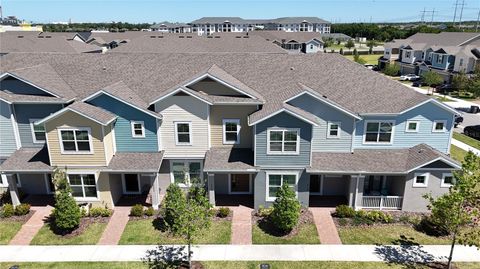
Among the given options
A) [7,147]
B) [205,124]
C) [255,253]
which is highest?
[205,124]

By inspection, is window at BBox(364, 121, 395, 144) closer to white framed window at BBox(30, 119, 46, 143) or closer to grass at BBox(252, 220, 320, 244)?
grass at BBox(252, 220, 320, 244)

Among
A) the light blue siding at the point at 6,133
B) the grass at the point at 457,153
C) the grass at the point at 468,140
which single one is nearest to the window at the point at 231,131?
the light blue siding at the point at 6,133

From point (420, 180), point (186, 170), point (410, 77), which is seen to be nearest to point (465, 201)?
point (420, 180)

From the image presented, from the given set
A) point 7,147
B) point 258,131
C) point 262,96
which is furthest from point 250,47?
point 7,147

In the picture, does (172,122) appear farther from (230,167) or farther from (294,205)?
(294,205)

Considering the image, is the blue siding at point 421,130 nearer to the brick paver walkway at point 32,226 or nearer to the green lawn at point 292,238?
the green lawn at point 292,238

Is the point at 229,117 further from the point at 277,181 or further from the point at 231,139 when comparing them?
the point at 277,181
